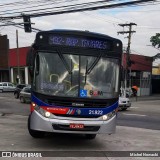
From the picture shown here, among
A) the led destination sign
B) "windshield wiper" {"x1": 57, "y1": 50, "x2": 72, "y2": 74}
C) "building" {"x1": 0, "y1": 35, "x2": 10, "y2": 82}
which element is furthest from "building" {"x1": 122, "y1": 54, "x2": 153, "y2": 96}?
"windshield wiper" {"x1": 57, "y1": 50, "x2": 72, "y2": 74}

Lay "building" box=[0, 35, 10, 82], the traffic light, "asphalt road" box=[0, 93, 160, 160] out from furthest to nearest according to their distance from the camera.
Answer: "building" box=[0, 35, 10, 82]
the traffic light
"asphalt road" box=[0, 93, 160, 160]

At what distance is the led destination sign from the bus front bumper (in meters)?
2.08

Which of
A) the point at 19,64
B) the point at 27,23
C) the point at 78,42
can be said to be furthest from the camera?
the point at 19,64

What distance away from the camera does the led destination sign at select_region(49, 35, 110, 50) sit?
10297 millimetres

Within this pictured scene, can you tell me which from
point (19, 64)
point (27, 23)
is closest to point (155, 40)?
point (19, 64)

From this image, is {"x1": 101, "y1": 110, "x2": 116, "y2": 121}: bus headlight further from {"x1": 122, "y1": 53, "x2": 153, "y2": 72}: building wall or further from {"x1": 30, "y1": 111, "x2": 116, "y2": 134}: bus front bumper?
{"x1": 122, "y1": 53, "x2": 153, "y2": 72}: building wall

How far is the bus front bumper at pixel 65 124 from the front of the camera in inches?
380

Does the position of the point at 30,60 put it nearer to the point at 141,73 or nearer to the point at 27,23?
the point at 27,23

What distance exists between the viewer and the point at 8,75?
2534 inches

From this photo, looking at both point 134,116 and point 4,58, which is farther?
point 4,58

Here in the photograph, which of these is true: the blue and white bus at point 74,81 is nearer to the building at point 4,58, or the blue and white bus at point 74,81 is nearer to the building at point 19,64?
the building at point 19,64

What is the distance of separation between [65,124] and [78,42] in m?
2.38

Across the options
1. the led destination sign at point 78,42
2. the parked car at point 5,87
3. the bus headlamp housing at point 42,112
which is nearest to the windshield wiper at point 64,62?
the led destination sign at point 78,42

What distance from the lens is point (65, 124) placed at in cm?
966
